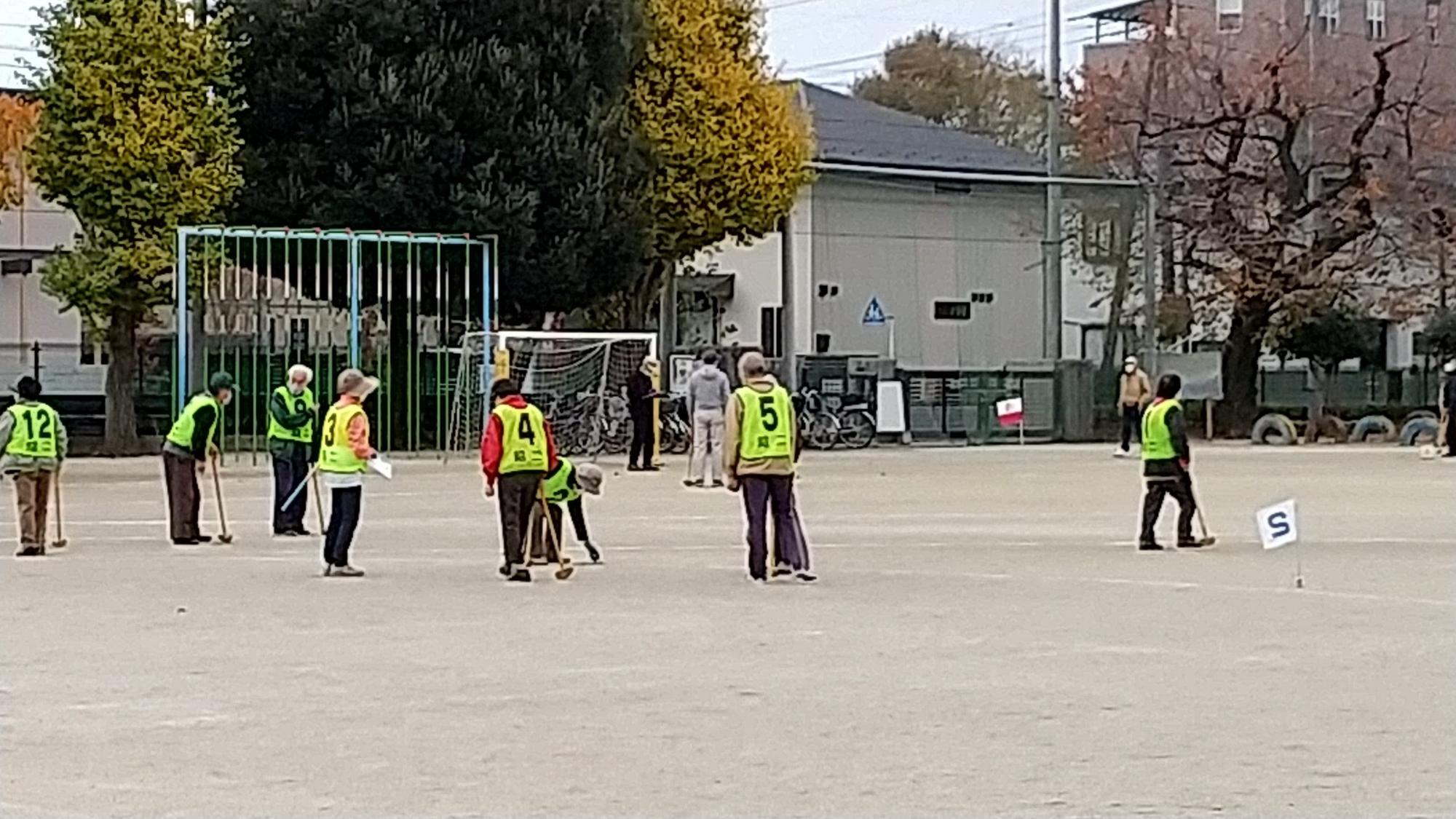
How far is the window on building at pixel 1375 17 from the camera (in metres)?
69.8

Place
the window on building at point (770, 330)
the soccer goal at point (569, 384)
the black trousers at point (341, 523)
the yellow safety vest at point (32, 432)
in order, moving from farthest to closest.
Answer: the window on building at point (770, 330)
the soccer goal at point (569, 384)
the yellow safety vest at point (32, 432)
the black trousers at point (341, 523)

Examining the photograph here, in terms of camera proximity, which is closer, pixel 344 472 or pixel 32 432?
pixel 344 472

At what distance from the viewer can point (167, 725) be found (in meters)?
10.6

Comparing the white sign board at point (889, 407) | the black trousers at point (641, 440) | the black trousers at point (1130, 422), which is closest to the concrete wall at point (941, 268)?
the white sign board at point (889, 407)

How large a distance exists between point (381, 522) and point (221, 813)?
52.6 ft

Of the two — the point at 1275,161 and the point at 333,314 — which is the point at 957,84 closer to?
the point at 1275,161

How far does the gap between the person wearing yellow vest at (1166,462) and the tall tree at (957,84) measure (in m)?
58.4

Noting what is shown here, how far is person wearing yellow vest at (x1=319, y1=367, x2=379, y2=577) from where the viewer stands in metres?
18.0

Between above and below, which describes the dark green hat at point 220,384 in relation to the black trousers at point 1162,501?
above

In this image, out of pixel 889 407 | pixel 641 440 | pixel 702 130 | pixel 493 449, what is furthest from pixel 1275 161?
pixel 493 449

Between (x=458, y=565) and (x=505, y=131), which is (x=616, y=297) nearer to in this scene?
(x=505, y=131)

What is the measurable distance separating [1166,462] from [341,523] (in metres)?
7.29

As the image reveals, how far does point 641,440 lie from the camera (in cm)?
3491

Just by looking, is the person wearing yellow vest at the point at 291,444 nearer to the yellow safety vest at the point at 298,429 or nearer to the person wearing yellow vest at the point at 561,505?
the yellow safety vest at the point at 298,429
